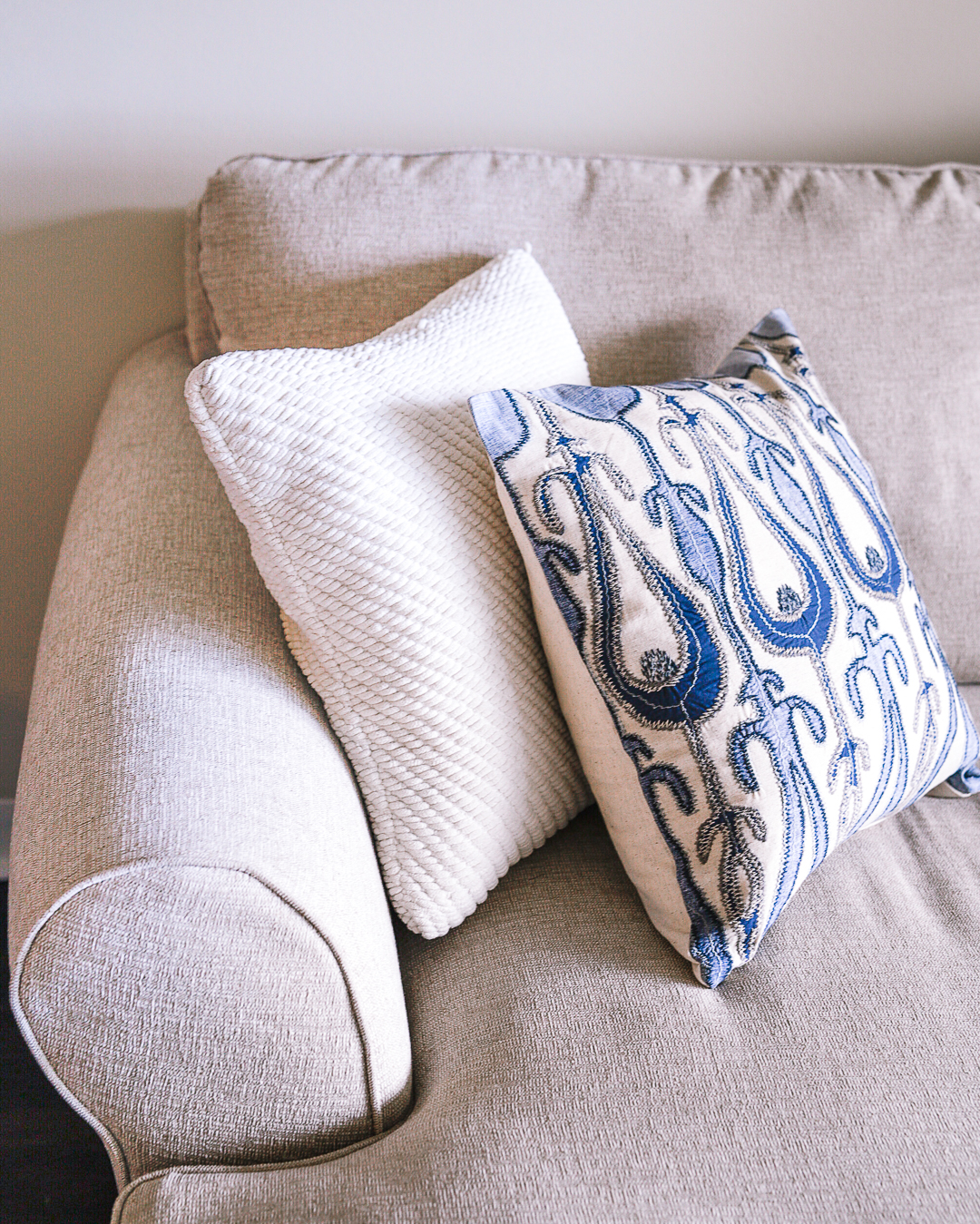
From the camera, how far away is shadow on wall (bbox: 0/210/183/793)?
1.11 metres

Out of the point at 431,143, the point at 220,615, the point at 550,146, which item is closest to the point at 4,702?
the point at 220,615

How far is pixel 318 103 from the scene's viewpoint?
42.9 inches

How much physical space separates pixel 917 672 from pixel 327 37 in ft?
3.17

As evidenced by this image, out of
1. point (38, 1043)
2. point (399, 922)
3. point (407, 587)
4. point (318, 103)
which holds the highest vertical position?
point (318, 103)

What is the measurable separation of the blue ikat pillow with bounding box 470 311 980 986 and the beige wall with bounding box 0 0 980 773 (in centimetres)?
60

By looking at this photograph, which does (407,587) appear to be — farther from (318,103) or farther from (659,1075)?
(318,103)

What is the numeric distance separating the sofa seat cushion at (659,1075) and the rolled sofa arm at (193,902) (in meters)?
Result: 0.04

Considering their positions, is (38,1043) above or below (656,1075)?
above

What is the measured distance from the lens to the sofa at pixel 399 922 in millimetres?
524

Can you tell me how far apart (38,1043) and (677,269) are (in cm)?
89

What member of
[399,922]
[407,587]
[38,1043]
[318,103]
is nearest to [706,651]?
[407,587]

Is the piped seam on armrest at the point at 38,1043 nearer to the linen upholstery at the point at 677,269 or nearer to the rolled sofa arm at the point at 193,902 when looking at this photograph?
the rolled sofa arm at the point at 193,902

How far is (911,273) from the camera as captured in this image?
0.99m

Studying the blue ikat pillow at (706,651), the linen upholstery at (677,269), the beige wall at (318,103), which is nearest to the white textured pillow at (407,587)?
the blue ikat pillow at (706,651)
